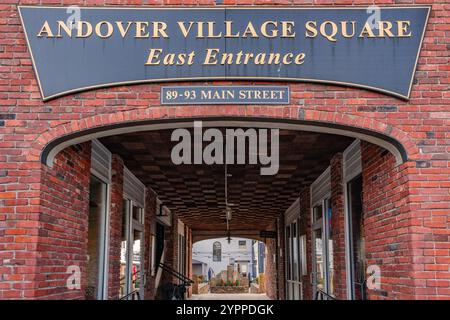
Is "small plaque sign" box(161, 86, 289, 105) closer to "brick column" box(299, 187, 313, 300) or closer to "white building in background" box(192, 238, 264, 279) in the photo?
"brick column" box(299, 187, 313, 300)

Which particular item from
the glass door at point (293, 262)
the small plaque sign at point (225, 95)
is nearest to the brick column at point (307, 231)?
the glass door at point (293, 262)

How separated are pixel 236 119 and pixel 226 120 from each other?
107 mm

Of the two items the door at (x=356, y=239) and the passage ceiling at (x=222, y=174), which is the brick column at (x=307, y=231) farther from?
the door at (x=356, y=239)

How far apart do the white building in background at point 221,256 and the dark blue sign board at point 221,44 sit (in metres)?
42.5

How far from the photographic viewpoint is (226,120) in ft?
18.0

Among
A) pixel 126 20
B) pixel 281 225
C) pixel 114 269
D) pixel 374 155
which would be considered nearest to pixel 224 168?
pixel 114 269

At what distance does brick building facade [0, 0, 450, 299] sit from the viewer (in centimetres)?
507

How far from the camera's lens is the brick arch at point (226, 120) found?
5.33 meters

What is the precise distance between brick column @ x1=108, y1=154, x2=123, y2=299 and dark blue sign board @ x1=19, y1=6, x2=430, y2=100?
311 centimetres

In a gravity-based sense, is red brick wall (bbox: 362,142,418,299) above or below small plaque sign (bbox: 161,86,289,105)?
below

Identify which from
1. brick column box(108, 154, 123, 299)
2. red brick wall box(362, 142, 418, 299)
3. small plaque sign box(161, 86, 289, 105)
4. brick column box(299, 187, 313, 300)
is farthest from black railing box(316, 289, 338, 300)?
small plaque sign box(161, 86, 289, 105)

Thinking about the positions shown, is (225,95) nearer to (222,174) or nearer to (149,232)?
(222,174)

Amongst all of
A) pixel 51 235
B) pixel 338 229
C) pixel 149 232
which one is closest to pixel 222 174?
pixel 338 229
